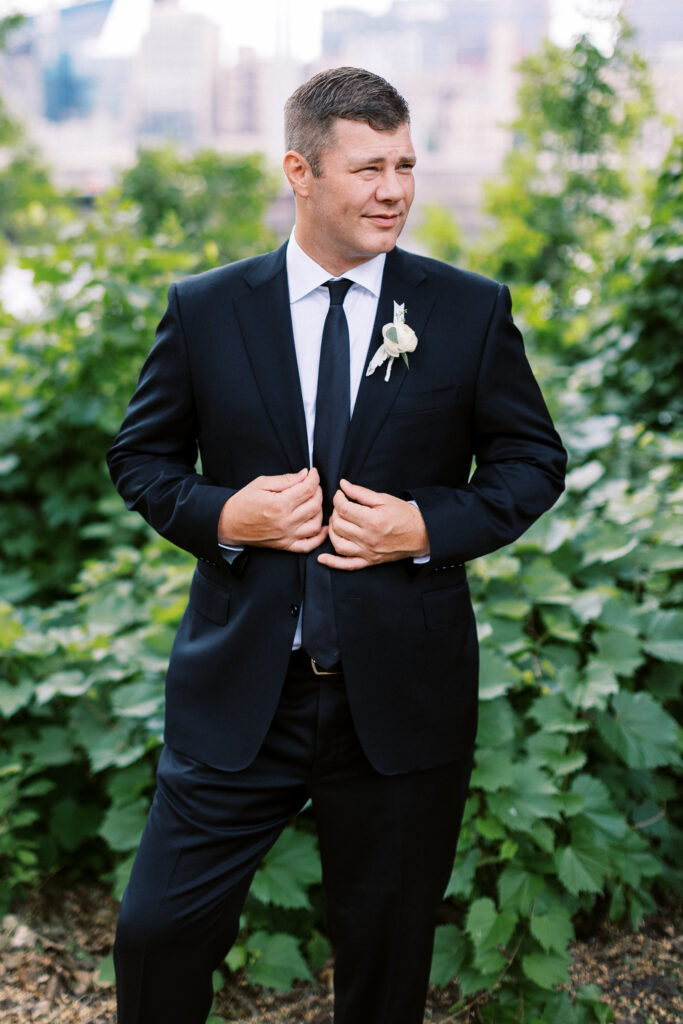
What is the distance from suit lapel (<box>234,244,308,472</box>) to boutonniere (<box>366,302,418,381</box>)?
0.45 feet

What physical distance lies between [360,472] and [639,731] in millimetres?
1239

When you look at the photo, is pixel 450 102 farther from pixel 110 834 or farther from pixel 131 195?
pixel 110 834

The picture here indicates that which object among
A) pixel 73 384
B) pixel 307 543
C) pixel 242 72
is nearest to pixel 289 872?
pixel 307 543

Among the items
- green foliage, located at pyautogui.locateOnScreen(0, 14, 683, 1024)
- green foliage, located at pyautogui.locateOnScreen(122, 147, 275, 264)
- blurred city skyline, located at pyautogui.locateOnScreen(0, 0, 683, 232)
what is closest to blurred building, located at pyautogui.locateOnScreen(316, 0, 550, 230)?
blurred city skyline, located at pyautogui.locateOnScreen(0, 0, 683, 232)

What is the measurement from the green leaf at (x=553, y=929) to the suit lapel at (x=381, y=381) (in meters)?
1.19

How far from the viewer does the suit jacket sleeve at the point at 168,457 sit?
161 cm

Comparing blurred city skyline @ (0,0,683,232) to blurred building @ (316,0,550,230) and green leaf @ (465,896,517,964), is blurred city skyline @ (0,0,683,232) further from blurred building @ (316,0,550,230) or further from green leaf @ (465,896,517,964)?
green leaf @ (465,896,517,964)

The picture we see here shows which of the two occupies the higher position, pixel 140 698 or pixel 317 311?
pixel 317 311

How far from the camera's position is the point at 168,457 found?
5.72 ft

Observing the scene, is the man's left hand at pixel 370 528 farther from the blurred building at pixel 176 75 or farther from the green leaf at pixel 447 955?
the blurred building at pixel 176 75

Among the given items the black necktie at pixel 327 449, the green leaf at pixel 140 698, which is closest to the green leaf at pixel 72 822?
the green leaf at pixel 140 698

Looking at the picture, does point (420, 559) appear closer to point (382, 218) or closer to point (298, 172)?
point (382, 218)

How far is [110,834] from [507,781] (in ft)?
3.15

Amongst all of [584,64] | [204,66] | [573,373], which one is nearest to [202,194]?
[584,64]
